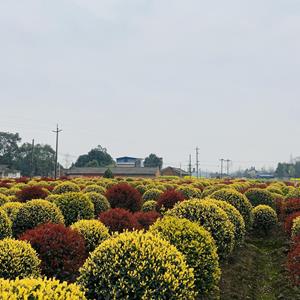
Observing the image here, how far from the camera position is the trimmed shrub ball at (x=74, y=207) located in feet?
38.2

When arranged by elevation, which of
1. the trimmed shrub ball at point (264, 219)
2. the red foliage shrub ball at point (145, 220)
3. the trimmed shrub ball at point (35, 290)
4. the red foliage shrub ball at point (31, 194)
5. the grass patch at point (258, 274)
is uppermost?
the red foliage shrub ball at point (31, 194)

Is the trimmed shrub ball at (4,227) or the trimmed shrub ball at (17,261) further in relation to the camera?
the trimmed shrub ball at (4,227)

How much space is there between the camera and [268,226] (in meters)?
14.1

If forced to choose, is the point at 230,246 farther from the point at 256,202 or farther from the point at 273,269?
the point at 256,202

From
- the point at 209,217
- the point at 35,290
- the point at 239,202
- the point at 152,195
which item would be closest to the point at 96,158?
the point at 152,195

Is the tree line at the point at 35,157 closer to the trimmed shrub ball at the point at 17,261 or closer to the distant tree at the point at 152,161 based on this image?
the distant tree at the point at 152,161

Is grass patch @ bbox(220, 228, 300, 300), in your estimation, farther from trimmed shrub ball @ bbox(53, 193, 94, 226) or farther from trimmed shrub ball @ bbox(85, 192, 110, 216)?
trimmed shrub ball @ bbox(85, 192, 110, 216)

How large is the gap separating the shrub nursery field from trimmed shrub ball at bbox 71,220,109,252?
2 centimetres

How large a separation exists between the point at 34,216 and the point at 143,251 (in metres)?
6.07

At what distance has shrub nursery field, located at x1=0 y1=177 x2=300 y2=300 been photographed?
4590 mm

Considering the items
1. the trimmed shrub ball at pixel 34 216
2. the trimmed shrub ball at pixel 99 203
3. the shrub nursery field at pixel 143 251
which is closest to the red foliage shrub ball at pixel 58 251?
the shrub nursery field at pixel 143 251

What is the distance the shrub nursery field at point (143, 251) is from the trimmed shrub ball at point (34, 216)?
25 mm

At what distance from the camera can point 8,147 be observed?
84375 millimetres

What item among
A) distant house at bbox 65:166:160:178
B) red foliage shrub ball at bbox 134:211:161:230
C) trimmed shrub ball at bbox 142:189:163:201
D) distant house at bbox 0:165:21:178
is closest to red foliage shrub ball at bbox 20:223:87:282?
red foliage shrub ball at bbox 134:211:161:230
